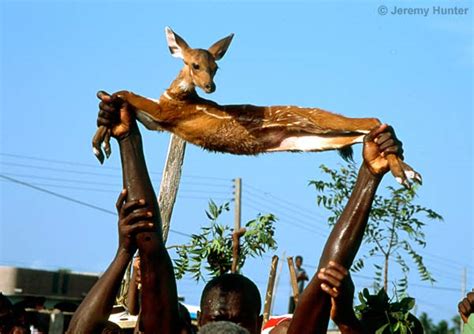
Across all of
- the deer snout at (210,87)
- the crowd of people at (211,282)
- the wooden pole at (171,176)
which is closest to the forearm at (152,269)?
the crowd of people at (211,282)

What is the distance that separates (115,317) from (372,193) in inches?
136

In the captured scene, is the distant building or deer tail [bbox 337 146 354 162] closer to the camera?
deer tail [bbox 337 146 354 162]

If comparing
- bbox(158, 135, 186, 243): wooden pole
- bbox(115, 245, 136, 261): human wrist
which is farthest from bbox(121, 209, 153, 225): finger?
bbox(158, 135, 186, 243): wooden pole

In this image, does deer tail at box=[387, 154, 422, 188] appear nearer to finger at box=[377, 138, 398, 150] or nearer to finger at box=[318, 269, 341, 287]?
finger at box=[377, 138, 398, 150]

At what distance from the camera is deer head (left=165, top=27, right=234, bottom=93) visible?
5.98 metres

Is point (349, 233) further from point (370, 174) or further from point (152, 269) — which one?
point (152, 269)

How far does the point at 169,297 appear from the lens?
471cm

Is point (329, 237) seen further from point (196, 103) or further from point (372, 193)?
point (196, 103)

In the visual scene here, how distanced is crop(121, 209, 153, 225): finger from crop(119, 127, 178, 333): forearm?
40 mm

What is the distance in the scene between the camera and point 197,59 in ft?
20.6

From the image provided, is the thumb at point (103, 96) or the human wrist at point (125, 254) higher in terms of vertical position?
the thumb at point (103, 96)

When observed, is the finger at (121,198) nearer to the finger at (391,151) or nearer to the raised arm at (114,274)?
the raised arm at (114,274)

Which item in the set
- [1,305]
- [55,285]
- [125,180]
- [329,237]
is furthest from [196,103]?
[55,285]

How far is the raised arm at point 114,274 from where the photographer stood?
472cm
